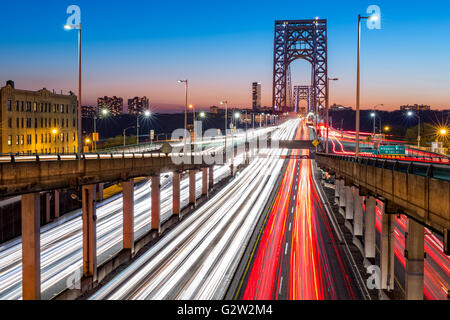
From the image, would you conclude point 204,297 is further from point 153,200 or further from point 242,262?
point 153,200

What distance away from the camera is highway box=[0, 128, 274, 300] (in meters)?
25.1

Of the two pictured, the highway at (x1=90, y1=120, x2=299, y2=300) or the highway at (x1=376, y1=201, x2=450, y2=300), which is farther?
the highway at (x1=376, y1=201, x2=450, y2=300)

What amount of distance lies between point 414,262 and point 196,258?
1535cm

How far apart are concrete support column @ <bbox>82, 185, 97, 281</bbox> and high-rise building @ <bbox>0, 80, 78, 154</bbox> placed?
3655cm

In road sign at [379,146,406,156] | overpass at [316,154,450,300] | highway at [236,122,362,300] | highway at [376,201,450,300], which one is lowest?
highway at [376,201,450,300]

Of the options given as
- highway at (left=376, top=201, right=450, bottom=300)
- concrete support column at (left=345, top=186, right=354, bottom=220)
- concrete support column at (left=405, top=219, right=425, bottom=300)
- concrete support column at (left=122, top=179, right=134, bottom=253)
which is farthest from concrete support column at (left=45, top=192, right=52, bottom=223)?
concrete support column at (left=405, top=219, right=425, bottom=300)

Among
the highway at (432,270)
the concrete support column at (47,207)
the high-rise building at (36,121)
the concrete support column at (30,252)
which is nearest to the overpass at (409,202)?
the highway at (432,270)

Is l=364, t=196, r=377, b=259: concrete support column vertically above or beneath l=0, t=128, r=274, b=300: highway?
above

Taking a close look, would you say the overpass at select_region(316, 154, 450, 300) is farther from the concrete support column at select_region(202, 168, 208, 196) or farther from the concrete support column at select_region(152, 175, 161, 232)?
the concrete support column at select_region(202, 168, 208, 196)

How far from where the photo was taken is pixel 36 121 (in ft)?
218

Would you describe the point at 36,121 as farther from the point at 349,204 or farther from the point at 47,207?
the point at 349,204

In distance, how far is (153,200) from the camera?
124 ft

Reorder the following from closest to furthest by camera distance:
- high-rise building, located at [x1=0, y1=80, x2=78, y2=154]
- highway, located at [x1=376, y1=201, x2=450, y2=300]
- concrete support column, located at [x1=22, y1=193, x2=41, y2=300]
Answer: concrete support column, located at [x1=22, y1=193, x2=41, y2=300]
highway, located at [x1=376, y1=201, x2=450, y2=300]
high-rise building, located at [x1=0, y1=80, x2=78, y2=154]

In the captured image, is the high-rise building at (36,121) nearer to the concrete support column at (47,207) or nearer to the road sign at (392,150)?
the concrete support column at (47,207)
